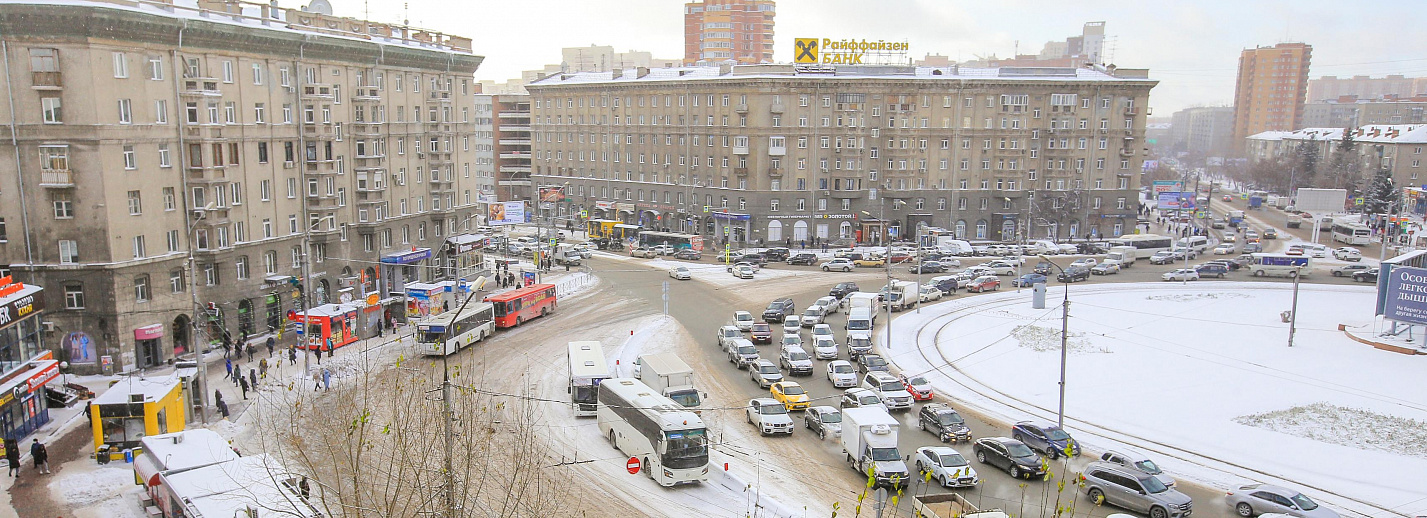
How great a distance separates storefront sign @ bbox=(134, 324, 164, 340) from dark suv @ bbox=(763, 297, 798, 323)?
100ft

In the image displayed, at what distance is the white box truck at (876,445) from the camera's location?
2856 centimetres

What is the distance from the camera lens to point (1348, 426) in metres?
34.9

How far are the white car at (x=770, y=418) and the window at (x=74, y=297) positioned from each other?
2984 centimetres

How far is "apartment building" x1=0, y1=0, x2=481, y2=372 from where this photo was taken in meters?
39.9

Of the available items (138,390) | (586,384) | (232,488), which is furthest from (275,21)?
(232,488)

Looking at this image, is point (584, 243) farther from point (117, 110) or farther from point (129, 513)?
point (129, 513)

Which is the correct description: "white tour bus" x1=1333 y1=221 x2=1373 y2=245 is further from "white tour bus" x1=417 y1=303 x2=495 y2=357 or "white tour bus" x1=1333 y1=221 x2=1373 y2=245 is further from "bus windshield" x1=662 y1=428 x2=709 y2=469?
"bus windshield" x1=662 y1=428 x2=709 y2=469

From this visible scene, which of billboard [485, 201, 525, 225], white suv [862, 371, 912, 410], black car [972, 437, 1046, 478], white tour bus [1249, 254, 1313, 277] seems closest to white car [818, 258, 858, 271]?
white tour bus [1249, 254, 1313, 277]

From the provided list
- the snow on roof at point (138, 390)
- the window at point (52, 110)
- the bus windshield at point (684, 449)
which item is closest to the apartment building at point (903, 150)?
the window at point (52, 110)

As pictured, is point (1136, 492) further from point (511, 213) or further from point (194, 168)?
point (511, 213)

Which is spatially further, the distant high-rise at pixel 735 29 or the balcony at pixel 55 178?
the distant high-rise at pixel 735 29

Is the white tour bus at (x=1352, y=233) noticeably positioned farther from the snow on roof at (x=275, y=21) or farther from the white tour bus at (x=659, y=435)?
the white tour bus at (x=659, y=435)

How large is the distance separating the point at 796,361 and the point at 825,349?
3501 millimetres

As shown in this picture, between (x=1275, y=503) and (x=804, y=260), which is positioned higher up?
(x=804, y=260)
